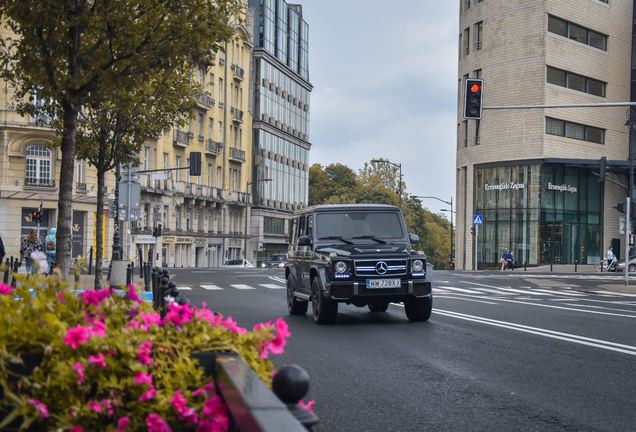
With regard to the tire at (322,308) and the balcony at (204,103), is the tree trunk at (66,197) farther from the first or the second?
the balcony at (204,103)

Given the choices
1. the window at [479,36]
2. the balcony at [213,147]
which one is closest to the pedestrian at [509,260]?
the window at [479,36]

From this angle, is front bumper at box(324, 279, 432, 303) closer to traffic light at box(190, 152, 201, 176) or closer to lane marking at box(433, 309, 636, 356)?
lane marking at box(433, 309, 636, 356)

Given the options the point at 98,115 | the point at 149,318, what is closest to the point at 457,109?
the point at 98,115

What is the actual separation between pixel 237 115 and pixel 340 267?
6414 cm

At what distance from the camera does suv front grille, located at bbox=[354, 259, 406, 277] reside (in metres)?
12.8

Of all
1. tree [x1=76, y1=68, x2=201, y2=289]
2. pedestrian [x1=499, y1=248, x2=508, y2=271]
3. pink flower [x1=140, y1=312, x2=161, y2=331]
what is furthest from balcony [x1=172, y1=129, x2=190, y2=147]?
pink flower [x1=140, y1=312, x2=161, y2=331]

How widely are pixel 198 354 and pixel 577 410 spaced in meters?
4.20

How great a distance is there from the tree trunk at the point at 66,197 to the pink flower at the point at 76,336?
10.7m

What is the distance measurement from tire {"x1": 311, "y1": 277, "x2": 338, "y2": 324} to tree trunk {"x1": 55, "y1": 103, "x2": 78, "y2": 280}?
4.24 meters

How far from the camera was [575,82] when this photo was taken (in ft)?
186

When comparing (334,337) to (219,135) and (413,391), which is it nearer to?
(413,391)

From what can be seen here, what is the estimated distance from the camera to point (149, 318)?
3014 mm

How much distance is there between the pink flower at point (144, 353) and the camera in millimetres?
2689

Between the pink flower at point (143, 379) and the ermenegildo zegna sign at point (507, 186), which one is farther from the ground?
the ermenegildo zegna sign at point (507, 186)
